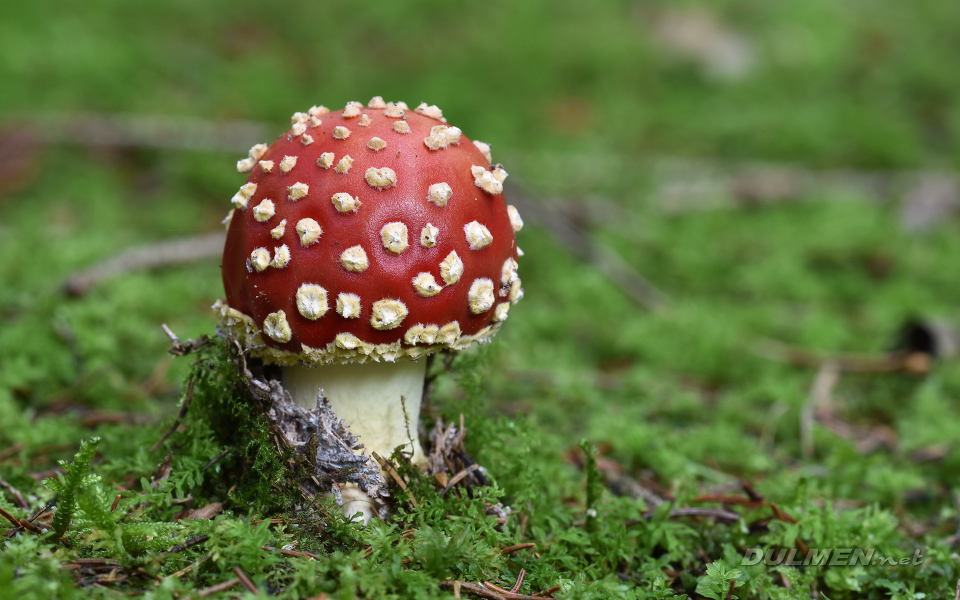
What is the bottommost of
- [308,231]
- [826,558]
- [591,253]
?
[826,558]

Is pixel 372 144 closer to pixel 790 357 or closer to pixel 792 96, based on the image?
pixel 790 357

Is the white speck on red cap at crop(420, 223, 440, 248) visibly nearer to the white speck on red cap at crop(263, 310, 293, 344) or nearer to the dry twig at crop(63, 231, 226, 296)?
the white speck on red cap at crop(263, 310, 293, 344)

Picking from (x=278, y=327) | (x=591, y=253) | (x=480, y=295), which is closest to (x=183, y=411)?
(x=278, y=327)

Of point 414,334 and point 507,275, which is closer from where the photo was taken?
point 414,334

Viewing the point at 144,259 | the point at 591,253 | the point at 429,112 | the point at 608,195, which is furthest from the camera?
the point at 608,195

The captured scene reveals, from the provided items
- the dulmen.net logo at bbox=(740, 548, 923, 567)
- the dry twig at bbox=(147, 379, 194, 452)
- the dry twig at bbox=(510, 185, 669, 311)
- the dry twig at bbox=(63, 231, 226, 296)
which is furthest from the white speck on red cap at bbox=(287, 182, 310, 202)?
the dry twig at bbox=(510, 185, 669, 311)

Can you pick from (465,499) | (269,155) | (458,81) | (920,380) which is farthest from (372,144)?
(458,81)

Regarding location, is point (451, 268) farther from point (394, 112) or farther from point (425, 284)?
point (394, 112)
